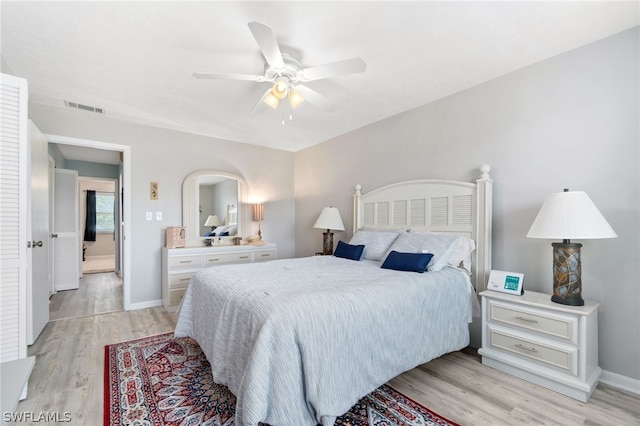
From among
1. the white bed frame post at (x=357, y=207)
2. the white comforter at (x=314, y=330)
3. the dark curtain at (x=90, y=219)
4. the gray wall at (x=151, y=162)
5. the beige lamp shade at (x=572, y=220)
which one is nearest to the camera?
the white comforter at (x=314, y=330)

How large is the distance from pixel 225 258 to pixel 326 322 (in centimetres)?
288

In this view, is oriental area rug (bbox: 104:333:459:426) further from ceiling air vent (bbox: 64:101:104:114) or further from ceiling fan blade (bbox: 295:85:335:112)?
ceiling air vent (bbox: 64:101:104:114)

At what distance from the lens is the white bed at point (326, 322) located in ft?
4.77

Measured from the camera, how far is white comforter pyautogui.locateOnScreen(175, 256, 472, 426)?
4.75 ft

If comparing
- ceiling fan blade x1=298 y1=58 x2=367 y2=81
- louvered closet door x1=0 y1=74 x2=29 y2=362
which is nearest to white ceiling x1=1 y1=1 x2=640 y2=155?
ceiling fan blade x1=298 y1=58 x2=367 y2=81

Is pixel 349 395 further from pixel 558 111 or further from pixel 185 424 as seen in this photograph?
pixel 558 111

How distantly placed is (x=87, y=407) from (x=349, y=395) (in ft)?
5.35

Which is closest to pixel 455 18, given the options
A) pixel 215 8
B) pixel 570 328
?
pixel 215 8

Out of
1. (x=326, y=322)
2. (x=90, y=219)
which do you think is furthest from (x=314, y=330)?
(x=90, y=219)

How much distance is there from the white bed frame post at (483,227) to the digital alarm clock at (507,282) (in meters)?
0.21

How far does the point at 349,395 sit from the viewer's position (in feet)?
5.37

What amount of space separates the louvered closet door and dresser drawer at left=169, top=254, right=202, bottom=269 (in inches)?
70.3

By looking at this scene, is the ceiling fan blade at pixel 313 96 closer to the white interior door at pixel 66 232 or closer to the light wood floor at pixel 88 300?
the light wood floor at pixel 88 300

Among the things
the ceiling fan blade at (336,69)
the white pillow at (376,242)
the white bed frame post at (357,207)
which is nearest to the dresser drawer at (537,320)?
the white pillow at (376,242)
